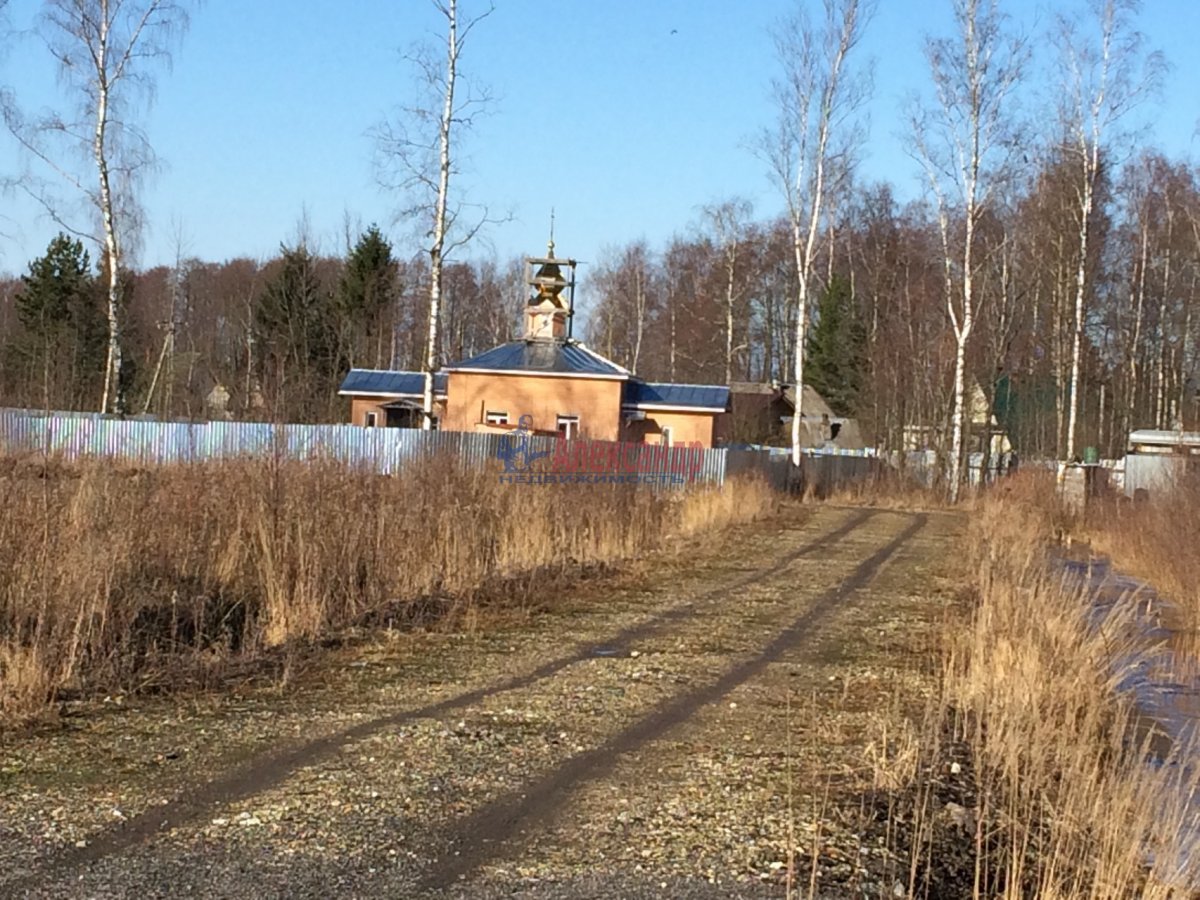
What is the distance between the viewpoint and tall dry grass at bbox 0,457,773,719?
24.9ft

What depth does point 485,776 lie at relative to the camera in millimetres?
5887

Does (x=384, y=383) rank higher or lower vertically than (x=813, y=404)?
lower

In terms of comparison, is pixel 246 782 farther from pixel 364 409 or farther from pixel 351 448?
pixel 364 409

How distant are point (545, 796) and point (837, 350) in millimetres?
62486

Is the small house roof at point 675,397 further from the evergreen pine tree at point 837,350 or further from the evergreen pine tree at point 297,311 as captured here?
the evergreen pine tree at point 837,350

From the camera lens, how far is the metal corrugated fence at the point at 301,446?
10289mm

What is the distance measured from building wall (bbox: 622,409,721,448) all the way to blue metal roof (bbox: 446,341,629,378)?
277 cm

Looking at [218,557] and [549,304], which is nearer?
[218,557]

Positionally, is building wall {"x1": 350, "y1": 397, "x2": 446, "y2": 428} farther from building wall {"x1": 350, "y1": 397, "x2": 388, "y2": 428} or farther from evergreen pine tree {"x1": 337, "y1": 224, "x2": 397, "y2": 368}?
evergreen pine tree {"x1": 337, "y1": 224, "x2": 397, "y2": 368}

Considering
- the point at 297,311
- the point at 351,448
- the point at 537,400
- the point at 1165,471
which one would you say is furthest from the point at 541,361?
the point at 351,448

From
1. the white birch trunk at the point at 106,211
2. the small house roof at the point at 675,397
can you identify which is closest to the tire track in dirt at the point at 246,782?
the white birch trunk at the point at 106,211

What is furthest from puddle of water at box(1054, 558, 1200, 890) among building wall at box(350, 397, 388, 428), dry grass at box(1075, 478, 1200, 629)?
building wall at box(350, 397, 388, 428)

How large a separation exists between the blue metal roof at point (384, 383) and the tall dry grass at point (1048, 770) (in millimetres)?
35174

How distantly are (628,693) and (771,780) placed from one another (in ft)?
6.84
